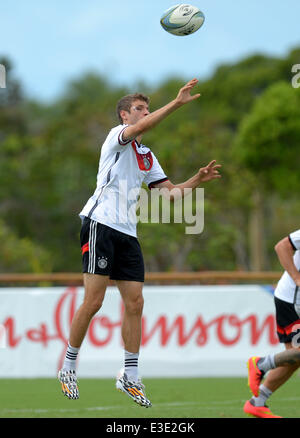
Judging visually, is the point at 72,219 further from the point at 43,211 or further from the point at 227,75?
the point at 227,75

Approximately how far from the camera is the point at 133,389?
7.58m

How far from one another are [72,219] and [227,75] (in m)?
14.8

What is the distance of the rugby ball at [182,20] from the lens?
7.39 metres

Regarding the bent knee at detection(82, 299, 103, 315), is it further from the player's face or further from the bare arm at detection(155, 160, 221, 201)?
the player's face

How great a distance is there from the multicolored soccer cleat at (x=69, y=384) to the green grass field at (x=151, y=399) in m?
1.32

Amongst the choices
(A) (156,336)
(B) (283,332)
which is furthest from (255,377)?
(A) (156,336)

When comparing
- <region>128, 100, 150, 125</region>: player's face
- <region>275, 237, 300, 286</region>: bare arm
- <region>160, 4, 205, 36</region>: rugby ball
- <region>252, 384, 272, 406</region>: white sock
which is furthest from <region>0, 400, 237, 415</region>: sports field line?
<region>160, 4, 205, 36</region>: rugby ball

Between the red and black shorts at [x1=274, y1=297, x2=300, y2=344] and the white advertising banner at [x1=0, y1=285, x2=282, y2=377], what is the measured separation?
548 centimetres

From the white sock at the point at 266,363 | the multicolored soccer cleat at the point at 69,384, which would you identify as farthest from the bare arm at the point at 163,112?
the white sock at the point at 266,363

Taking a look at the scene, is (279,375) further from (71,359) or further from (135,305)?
(71,359)

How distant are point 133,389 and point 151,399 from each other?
298 cm

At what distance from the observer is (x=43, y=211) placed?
131ft

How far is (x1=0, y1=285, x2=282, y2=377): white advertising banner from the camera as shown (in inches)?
547
